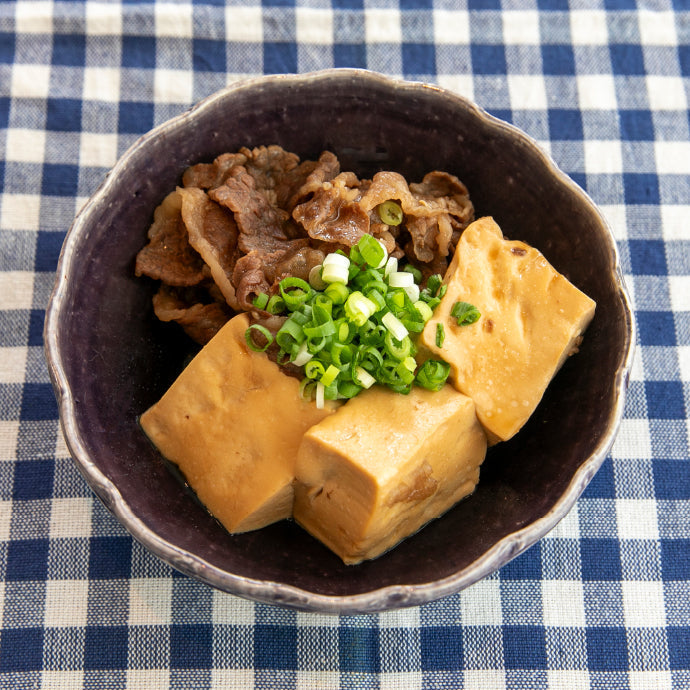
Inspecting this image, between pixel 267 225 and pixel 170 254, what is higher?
pixel 267 225

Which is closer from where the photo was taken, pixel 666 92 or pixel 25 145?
pixel 25 145

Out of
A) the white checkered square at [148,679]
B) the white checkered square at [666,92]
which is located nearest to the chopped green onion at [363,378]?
the white checkered square at [148,679]

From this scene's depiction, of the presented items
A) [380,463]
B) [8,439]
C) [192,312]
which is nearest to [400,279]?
[380,463]

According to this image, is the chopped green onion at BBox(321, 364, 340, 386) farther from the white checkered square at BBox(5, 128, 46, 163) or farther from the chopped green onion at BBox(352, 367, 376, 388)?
the white checkered square at BBox(5, 128, 46, 163)

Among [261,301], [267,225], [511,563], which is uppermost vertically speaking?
[267,225]

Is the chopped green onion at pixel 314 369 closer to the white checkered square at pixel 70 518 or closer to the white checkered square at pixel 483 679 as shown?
the white checkered square at pixel 70 518

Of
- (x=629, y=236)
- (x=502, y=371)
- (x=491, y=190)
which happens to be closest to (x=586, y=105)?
(x=629, y=236)

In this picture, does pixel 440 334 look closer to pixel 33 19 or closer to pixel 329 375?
pixel 329 375
